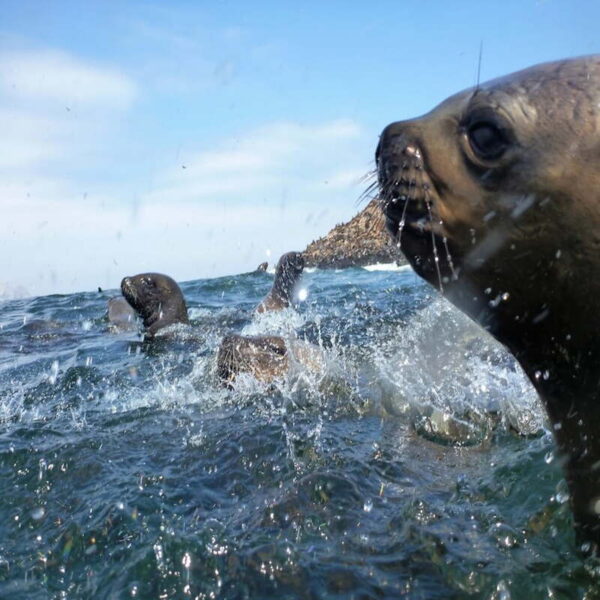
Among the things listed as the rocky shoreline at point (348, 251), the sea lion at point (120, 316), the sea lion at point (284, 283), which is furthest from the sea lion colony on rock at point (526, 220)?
the rocky shoreline at point (348, 251)

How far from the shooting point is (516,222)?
2.13 m

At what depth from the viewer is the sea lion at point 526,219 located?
2064 mm

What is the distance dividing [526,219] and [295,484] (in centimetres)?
203

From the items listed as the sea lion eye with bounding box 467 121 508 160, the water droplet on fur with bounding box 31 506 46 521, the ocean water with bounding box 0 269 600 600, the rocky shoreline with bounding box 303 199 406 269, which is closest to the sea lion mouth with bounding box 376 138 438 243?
the sea lion eye with bounding box 467 121 508 160

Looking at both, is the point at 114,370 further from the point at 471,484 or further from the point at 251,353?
the point at 471,484

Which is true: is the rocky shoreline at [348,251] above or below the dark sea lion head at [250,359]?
above

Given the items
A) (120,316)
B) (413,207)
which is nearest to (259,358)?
(413,207)

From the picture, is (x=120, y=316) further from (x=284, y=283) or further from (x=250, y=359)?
(x=250, y=359)

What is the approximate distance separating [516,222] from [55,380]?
6.33 m

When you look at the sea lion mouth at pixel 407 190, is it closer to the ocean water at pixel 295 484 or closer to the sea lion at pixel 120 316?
the ocean water at pixel 295 484

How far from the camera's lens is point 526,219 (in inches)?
83.3

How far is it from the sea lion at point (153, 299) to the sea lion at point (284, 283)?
1.19 m

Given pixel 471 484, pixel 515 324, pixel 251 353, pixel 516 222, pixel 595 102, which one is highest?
pixel 595 102

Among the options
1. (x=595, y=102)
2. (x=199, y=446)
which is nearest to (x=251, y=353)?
(x=199, y=446)
